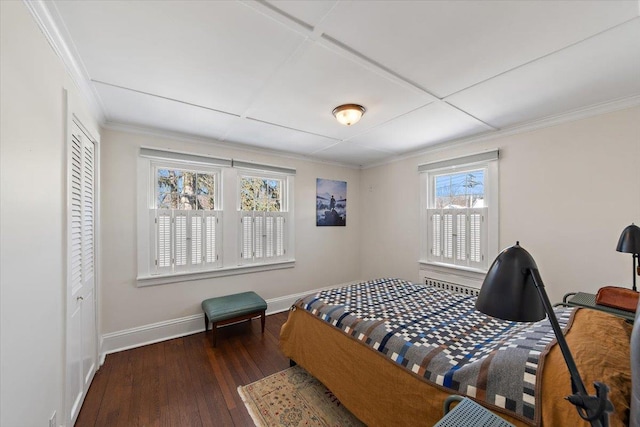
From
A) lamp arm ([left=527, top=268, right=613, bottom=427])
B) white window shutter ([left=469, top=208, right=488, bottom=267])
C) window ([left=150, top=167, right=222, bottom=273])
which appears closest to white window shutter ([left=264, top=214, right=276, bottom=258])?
window ([left=150, top=167, right=222, bottom=273])

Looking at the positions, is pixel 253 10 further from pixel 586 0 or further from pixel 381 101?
pixel 586 0

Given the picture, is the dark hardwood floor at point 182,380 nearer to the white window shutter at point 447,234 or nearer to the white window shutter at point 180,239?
the white window shutter at point 180,239

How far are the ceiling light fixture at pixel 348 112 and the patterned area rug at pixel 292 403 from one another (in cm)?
239

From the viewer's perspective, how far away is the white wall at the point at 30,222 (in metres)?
0.99

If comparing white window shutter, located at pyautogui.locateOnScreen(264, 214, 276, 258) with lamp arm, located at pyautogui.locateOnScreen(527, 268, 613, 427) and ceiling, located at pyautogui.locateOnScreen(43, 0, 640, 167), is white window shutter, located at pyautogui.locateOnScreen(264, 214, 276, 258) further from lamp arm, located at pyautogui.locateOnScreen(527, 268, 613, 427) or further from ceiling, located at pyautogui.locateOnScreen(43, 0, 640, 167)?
lamp arm, located at pyautogui.locateOnScreen(527, 268, 613, 427)

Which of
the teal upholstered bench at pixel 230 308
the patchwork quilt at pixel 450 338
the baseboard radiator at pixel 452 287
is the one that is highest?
the patchwork quilt at pixel 450 338

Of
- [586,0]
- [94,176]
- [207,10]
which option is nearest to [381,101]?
[586,0]

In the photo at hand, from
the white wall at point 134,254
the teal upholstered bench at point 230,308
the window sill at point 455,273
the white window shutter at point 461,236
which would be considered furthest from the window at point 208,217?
the white window shutter at point 461,236

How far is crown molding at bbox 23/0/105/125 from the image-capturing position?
1.19m

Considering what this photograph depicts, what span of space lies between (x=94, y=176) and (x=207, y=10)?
6.55ft

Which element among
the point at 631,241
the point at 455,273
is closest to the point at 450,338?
the point at 631,241

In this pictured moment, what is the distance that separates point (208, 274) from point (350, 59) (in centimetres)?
293

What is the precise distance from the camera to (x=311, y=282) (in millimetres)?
4211

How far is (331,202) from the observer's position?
4.43 metres
